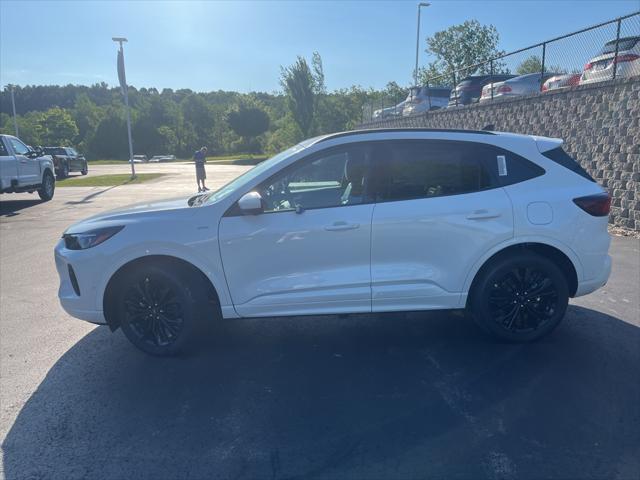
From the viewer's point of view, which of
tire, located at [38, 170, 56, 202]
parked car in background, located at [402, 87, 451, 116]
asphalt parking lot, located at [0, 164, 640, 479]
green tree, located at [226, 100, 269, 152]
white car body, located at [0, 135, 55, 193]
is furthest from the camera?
green tree, located at [226, 100, 269, 152]

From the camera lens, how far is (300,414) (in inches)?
133

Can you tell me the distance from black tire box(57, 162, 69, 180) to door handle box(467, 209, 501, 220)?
31.4 meters

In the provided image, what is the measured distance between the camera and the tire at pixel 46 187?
1636 centimetres

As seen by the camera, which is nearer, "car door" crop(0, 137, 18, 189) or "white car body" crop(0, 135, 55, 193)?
"car door" crop(0, 137, 18, 189)

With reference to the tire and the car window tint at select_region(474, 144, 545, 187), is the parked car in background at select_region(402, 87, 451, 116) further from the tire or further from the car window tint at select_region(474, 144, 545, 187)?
the car window tint at select_region(474, 144, 545, 187)

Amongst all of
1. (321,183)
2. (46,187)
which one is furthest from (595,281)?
(46,187)

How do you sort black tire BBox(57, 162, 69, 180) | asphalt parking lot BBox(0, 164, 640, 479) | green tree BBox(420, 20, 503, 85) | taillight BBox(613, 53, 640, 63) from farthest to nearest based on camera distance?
1. green tree BBox(420, 20, 503, 85)
2. black tire BBox(57, 162, 69, 180)
3. taillight BBox(613, 53, 640, 63)
4. asphalt parking lot BBox(0, 164, 640, 479)

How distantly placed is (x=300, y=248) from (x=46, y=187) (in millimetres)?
15316

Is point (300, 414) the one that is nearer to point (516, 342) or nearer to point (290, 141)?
point (516, 342)

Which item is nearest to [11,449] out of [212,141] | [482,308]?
[482,308]

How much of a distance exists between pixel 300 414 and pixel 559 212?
8.68ft

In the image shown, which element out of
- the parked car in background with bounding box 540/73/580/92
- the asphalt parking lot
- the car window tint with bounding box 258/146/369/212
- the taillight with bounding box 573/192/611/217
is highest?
the parked car in background with bounding box 540/73/580/92

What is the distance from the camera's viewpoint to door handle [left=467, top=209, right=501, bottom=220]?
13.6 feet

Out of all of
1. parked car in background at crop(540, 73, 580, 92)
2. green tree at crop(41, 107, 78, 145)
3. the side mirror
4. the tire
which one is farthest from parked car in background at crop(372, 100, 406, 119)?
green tree at crop(41, 107, 78, 145)
